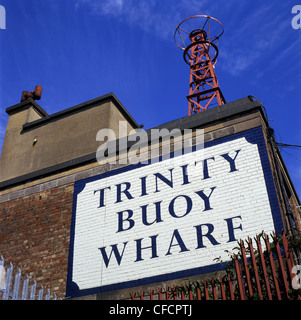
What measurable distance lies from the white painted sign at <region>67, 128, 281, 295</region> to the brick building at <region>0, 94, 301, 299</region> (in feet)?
0.08

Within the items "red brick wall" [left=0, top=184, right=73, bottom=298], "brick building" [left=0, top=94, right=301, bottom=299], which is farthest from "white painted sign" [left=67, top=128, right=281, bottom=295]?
"red brick wall" [left=0, top=184, right=73, bottom=298]

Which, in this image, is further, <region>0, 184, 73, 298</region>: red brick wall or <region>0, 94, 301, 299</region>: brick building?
<region>0, 184, 73, 298</region>: red brick wall

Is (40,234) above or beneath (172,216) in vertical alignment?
above

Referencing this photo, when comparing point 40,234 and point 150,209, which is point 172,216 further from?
point 40,234

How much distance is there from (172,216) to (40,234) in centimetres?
398

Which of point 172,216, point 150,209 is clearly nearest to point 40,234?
point 150,209

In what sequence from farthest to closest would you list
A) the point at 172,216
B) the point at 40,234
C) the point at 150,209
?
the point at 40,234 < the point at 150,209 < the point at 172,216

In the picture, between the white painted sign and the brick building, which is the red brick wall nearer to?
the brick building

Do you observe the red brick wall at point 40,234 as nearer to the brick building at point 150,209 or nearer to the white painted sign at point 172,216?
the brick building at point 150,209

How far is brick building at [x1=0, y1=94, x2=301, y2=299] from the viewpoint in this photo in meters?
9.02

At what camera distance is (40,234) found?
1117 centimetres

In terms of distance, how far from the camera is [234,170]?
9.58 meters

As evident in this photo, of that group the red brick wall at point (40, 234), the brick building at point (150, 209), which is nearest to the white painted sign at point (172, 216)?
the brick building at point (150, 209)
